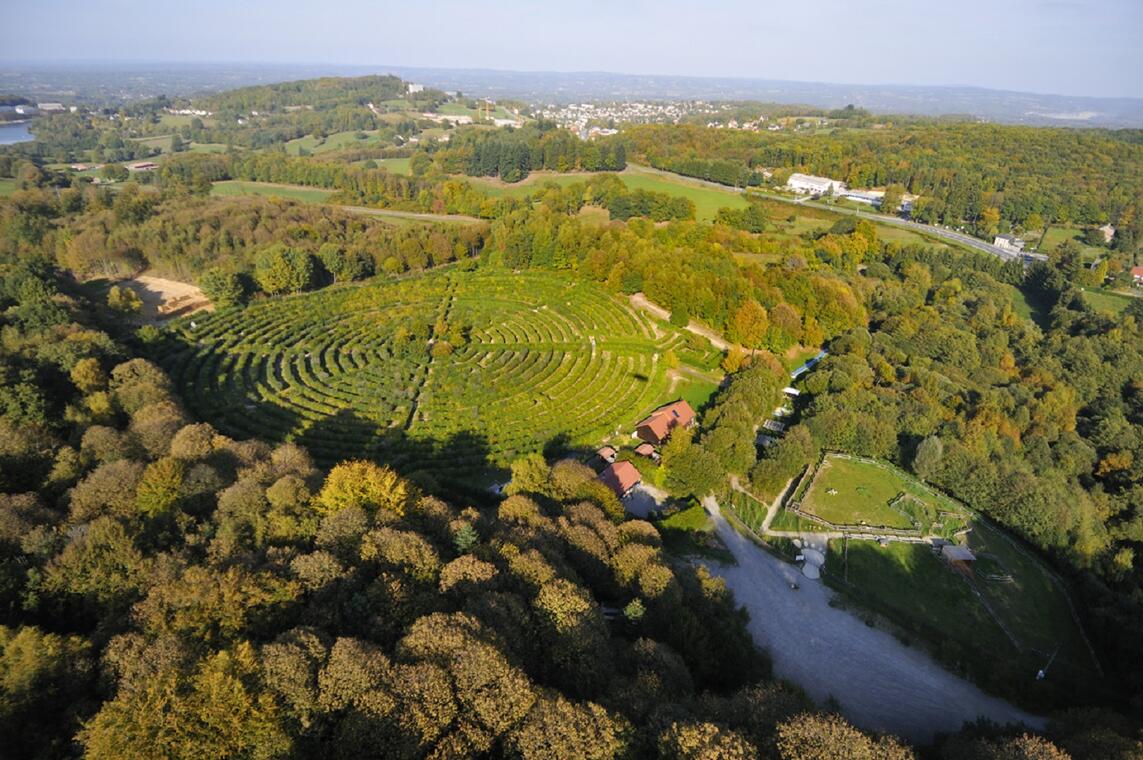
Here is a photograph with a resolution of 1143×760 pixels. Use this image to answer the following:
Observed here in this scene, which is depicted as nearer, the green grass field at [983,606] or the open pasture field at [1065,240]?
the green grass field at [983,606]

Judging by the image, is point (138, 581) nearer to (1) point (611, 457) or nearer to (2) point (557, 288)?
(1) point (611, 457)

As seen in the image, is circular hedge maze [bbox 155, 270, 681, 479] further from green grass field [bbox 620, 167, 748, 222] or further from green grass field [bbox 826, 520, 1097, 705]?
green grass field [bbox 620, 167, 748, 222]

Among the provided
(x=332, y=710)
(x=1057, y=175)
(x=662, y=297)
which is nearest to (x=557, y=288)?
(x=662, y=297)

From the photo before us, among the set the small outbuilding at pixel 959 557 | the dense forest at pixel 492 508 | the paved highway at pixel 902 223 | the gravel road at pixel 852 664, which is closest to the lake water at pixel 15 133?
the dense forest at pixel 492 508

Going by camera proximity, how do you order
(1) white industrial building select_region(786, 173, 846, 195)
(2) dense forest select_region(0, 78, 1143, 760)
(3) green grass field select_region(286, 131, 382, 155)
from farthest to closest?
(3) green grass field select_region(286, 131, 382, 155) → (1) white industrial building select_region(786, 173, 846, 195) → (2) dense forest select_region(0, 78, 1143, 760)

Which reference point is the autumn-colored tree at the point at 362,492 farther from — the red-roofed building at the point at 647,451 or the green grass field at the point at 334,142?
the green grass field at the point at 334,142

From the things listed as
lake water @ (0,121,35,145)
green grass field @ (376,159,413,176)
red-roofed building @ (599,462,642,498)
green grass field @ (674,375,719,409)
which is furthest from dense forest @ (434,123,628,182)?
lake water @ (0,121,35,145)
